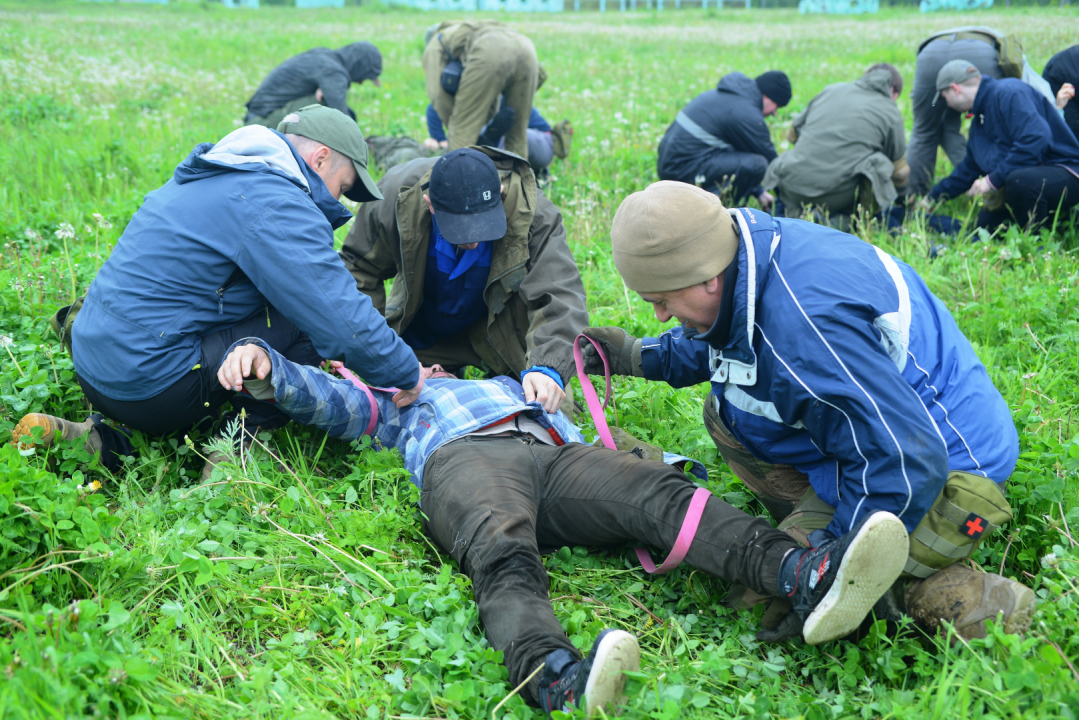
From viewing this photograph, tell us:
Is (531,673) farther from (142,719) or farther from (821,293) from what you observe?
(821,293)

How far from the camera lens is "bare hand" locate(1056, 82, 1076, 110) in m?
6.20

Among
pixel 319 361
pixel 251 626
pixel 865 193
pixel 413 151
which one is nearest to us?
pixel 251 626

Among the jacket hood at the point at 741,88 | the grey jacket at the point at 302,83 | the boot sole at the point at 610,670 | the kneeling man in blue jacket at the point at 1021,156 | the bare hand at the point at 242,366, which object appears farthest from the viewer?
the grey jacket at the point at 302,83

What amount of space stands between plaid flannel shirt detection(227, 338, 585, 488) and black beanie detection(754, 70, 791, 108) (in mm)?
5437

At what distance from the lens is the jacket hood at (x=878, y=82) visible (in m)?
6.61

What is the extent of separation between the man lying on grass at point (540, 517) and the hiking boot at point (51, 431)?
2.43ft

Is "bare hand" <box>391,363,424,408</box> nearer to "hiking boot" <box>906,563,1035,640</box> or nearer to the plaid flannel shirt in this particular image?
the plaid flannel shirt

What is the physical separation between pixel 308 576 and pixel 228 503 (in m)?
0.50

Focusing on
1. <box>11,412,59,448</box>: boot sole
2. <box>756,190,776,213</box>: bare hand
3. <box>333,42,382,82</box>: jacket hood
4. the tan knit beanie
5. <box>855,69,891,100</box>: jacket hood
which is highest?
<box>333,42,382,82</box>: jacket hood

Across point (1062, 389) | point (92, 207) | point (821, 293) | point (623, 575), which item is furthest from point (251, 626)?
point (92, 207)

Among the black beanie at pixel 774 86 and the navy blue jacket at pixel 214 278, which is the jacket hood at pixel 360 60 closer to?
the black beanie at pixel 774 86

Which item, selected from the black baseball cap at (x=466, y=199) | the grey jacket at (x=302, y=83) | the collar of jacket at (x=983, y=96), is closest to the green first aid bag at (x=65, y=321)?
the black baseball cap at (x=466, y=199)

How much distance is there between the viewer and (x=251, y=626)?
2.33 meters

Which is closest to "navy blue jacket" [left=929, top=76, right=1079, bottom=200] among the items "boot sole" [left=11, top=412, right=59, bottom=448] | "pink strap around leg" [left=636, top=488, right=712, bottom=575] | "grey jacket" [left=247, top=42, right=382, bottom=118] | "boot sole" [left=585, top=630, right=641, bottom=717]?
"pink strap around leg" [left=636, top=488, right=712, bottom=575]
